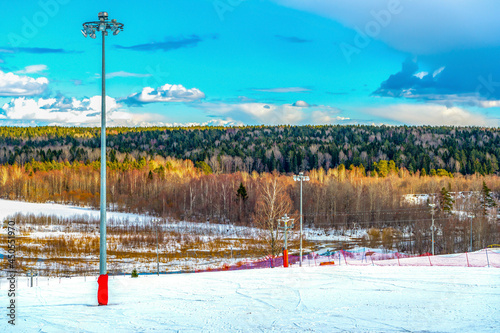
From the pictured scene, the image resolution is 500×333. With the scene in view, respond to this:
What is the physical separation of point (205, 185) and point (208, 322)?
113364mm

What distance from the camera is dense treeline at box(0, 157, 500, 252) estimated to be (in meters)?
94.2

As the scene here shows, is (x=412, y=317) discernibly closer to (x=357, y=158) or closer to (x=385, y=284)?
(x=385, y=284)

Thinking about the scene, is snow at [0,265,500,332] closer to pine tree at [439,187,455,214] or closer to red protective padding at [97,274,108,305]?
red protective padding at [97,274,108,305]

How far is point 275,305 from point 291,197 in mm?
101507

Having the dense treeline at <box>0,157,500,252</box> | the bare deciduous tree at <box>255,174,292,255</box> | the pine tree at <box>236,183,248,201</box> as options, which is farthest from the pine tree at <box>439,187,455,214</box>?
the pine tree at <box>236,183,248,201</box>

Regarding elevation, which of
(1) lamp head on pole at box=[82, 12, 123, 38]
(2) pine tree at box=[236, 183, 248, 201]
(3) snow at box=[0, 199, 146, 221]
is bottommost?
(3) snow at box=[0, 199, 146, 221]

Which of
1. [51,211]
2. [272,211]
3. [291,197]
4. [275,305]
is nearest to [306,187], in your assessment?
[291,197]

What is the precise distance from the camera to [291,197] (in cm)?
11719

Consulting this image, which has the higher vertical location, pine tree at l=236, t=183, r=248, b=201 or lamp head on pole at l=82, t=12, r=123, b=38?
lamp head on pole at l=82, t=12, r=123, b=38

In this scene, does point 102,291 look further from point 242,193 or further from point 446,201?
point 446,201

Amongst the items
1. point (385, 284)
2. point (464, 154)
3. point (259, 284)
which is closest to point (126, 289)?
point (259, 284)

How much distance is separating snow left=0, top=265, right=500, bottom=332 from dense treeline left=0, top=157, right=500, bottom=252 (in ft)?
200

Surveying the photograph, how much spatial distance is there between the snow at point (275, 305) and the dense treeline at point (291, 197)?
200 ft

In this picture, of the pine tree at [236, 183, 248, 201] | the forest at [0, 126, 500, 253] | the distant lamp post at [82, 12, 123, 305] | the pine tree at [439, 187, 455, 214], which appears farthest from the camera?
the pine tree at [236, 183, 248, 201]
